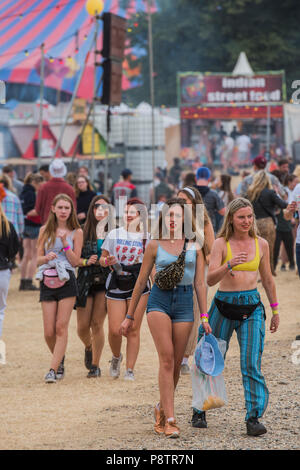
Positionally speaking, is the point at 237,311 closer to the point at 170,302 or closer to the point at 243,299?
the point at 243,299

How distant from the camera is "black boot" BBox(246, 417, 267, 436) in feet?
17.6

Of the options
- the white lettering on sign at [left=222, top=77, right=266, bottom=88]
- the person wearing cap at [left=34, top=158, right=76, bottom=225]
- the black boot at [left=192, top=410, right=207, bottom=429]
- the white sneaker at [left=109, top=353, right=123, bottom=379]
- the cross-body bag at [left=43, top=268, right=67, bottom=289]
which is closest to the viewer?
the black boot at [left=192, top=410, right=207, bottom=429]

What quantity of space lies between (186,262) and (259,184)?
595 cm

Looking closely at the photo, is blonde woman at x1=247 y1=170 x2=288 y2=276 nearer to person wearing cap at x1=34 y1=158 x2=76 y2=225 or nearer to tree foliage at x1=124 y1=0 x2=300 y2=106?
person wearing cap at x1=34 y1=158 x2=76 y2=225

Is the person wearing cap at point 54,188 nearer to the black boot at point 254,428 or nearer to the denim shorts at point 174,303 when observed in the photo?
the denim shorts at point 174,303

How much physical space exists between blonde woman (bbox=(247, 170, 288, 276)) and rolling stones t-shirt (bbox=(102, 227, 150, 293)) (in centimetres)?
441

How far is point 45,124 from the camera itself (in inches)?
924

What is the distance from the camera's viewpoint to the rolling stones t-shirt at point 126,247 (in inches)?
283

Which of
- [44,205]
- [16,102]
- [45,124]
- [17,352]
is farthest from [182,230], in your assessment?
[16,102]

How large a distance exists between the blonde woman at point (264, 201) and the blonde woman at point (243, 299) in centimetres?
568

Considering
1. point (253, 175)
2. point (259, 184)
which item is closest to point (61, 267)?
point (259, 184)

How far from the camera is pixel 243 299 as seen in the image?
5.52 meters

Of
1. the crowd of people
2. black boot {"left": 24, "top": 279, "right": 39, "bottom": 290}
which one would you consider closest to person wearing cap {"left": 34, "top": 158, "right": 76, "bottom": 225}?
the crowd of people
